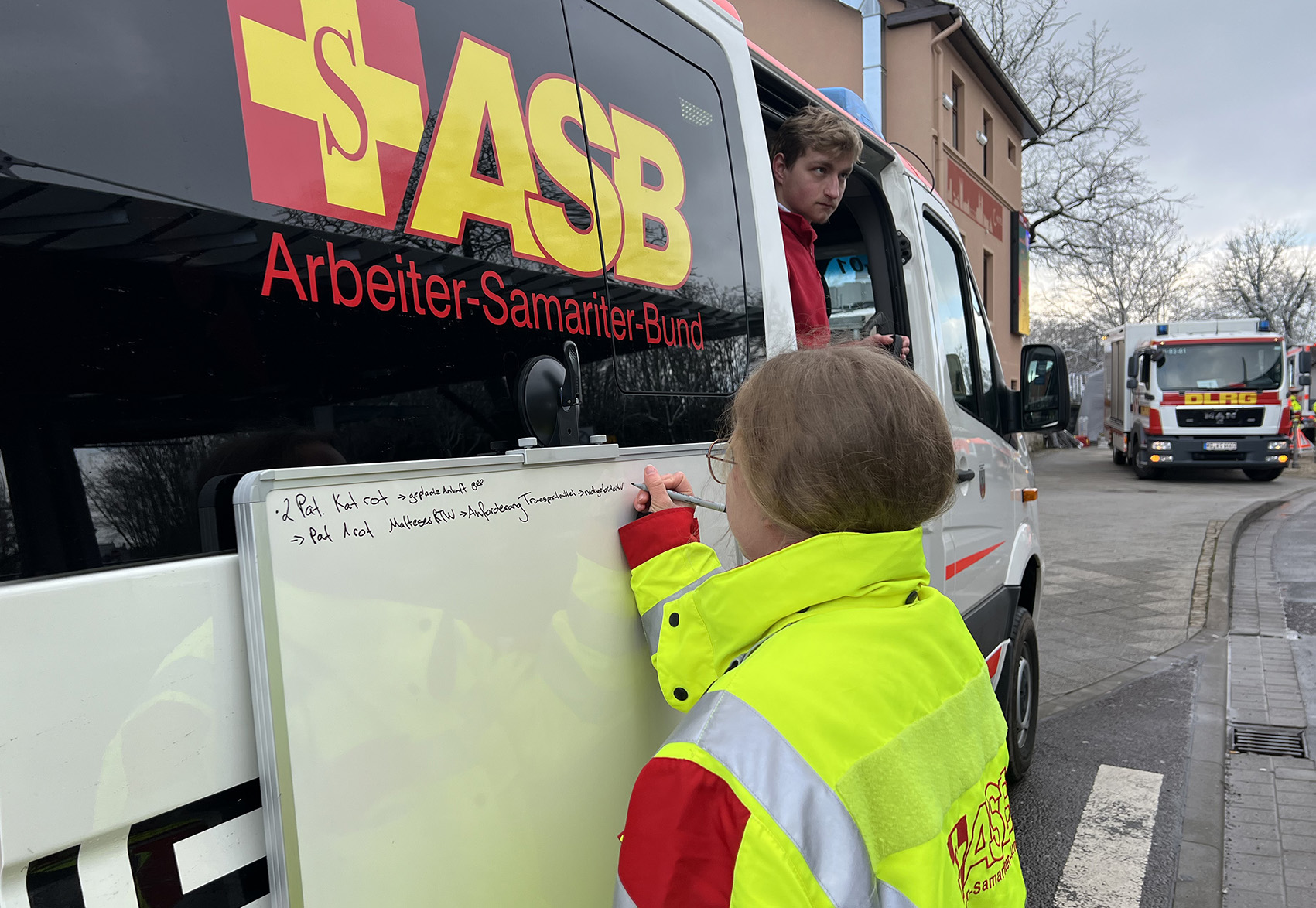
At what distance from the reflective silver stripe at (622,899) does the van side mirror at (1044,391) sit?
10.3ft

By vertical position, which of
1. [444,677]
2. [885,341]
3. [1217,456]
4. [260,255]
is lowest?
[1217,456]

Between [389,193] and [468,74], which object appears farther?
[468,74]

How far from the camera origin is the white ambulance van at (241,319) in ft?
2.58

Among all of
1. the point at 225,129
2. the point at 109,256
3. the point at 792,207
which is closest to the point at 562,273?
the point at 225,129

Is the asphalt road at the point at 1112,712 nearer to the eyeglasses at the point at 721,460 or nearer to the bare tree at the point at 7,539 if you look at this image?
the eyeglasses at the point at 721,460

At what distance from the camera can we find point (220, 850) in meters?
0.89

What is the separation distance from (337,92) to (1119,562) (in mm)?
9867

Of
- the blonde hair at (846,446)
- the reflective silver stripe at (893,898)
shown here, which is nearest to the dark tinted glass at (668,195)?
the blonde hair at (846,446)

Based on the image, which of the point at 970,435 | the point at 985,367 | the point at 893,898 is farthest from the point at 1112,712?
the point at 893,898

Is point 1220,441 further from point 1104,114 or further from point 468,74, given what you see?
point 468,74

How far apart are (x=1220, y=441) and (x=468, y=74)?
61.6ft

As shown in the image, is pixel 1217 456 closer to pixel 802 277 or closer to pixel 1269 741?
pixel 1269 741

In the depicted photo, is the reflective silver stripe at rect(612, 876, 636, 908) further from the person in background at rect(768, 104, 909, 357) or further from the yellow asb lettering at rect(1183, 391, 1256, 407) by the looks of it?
the yellow asb lettering at rect(1183, 391, 1256, 407)

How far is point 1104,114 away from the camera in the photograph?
26531mm
